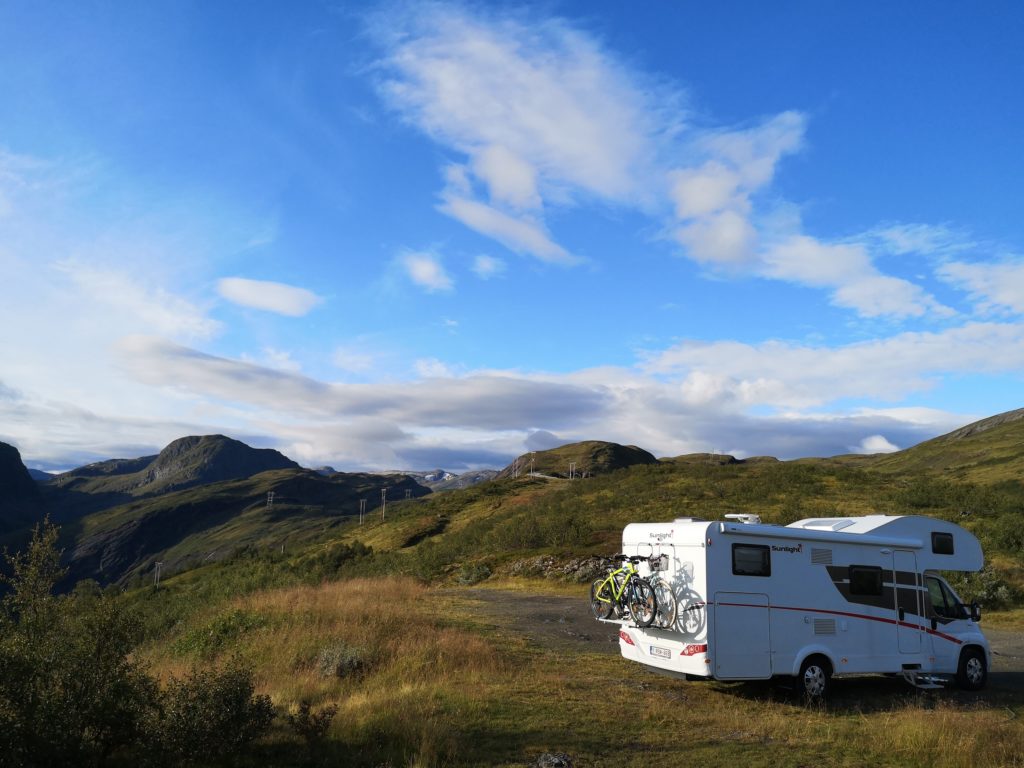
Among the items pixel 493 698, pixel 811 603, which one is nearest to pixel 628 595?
pixel 493 698

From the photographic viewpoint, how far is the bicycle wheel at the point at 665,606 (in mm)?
12127

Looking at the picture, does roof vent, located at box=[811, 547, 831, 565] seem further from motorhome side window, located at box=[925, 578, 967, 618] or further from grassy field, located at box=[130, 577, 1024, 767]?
motorhome side window, located at box=[925, 578, 967, 618]

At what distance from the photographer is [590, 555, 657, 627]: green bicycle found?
12477mm

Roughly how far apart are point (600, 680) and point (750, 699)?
275cm

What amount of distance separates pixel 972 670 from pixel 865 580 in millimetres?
3397

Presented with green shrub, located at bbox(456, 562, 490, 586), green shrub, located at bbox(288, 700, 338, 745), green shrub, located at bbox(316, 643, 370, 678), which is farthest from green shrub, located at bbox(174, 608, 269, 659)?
green shrub, located at bbox(456, 562, 490, 586)

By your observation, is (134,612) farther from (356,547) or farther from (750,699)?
(356,547)

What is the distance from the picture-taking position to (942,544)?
1445 centimetres

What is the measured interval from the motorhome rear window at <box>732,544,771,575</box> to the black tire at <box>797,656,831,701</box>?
1.86 metres

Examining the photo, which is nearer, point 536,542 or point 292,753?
point 292,753

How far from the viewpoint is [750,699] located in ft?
40.4

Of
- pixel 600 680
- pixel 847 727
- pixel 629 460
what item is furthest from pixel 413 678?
pixel 629 460

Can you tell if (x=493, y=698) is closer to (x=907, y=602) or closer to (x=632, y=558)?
(x=632, y=558)

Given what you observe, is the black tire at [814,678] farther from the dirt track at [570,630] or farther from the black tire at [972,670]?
the dirt track at [570,630]
